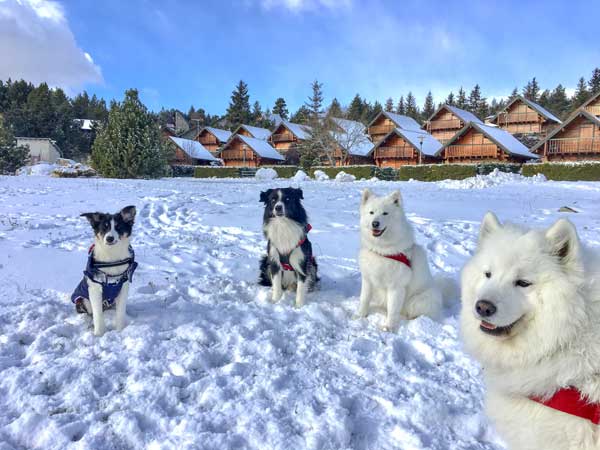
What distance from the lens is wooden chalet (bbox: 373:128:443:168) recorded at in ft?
131

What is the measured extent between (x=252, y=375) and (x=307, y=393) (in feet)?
1.56

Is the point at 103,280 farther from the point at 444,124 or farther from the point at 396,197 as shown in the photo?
the point at 444,124

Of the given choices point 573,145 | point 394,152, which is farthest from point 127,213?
point 394,152

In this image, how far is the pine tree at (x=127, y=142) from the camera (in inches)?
912

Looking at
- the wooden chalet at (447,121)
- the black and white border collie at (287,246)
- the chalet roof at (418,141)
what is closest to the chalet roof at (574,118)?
the chalet roof at (418,141)

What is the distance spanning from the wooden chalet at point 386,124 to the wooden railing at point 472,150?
40.3 feet

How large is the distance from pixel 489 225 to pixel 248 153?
48.5 metres

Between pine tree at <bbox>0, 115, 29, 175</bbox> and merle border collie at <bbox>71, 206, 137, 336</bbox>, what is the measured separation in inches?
1213

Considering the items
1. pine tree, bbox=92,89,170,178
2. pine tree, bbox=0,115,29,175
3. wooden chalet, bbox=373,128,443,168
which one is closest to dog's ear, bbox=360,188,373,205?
pine tree, bbox=92,89,170,178

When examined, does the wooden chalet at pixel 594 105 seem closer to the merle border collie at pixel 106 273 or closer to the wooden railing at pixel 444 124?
the wooden railing at pixel 444 124

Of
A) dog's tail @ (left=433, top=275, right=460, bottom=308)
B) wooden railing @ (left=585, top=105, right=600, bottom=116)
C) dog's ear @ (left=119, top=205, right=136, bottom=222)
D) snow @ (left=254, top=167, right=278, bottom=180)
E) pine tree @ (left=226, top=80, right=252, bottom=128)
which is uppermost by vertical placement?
pine tree @ (left=226, top=80, right=252, bottom=128)

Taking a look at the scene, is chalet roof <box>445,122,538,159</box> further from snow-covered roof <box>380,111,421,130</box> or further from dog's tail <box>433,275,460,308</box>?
dog's tail <box>433,275,460,308</box>

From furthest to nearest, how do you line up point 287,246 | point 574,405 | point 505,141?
point 505,141 < point 287,246 < point 574,405

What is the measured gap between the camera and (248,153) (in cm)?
4891
